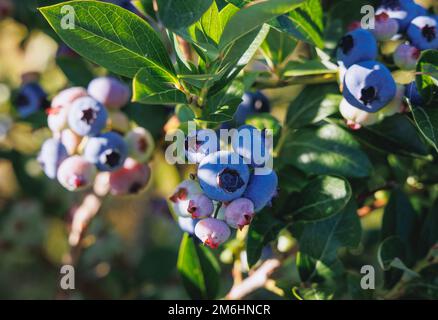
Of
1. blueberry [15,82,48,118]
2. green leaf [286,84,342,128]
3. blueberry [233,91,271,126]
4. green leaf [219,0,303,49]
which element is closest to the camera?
green leaf [219,0,303,49]

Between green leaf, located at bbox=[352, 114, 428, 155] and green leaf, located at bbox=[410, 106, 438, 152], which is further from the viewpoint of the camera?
green leaf, located at bbox=[352, 114, 428, 155]

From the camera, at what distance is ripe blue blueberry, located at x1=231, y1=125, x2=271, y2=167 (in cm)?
101

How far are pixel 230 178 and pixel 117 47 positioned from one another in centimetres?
31

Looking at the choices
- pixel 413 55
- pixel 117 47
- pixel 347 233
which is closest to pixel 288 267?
pixel 347 233

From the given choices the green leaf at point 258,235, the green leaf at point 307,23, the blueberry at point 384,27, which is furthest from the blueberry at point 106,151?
the blueberry at point 384,27

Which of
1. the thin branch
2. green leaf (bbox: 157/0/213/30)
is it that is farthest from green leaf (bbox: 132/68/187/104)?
the thin branch

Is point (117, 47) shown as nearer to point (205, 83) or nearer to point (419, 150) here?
point (205, 83)

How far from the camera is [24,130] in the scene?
2166 millimetres

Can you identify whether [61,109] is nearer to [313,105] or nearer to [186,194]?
[186,194]

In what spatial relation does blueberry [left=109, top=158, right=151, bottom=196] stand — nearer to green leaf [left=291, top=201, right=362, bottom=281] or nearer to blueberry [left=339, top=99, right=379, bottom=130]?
green leaf [left=291, top=201, right=362, bottom=281]

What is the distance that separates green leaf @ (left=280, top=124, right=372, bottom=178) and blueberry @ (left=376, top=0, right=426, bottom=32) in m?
0.26

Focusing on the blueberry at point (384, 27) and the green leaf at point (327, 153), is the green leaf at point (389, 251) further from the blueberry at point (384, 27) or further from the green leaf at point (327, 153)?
the blueberry at point (384, 27)

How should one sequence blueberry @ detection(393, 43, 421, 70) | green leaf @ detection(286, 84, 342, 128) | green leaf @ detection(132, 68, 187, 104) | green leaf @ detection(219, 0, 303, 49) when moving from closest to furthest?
green leaf @ detection(219, 0, 303, 49)
green leaf @ detection(132, 68, 187, 104)
blueberry @ detection(393, 43, 421, 70)
green leaf @ detection(286, 84, 342, 128)

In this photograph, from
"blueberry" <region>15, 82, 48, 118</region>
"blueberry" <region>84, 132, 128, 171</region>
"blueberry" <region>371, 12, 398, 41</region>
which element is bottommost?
"blueberry" <region>84, 132, 128, 171</region>
